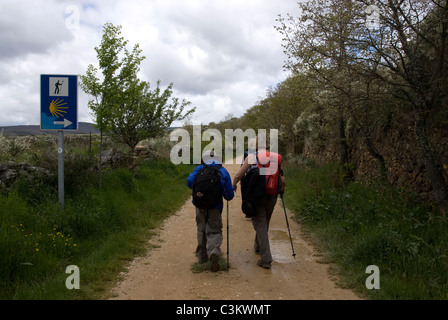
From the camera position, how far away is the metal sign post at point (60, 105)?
620cm

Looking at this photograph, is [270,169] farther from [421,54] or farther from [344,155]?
[344,155]

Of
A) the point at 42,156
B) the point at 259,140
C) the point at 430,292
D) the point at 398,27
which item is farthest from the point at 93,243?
the point at 398,27

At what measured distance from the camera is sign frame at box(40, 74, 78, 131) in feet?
20.4

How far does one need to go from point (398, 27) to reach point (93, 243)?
6.50 m

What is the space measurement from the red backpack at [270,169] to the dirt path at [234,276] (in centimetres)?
122

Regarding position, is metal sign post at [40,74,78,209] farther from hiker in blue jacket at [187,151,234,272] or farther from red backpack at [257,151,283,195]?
red backpack at [257,151,283,195]

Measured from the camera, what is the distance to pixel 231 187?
5293 mm

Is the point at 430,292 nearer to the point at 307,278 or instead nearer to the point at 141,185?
the point at 307,278

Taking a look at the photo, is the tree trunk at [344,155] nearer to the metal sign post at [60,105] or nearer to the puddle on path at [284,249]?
the puddle on path at [284,249]

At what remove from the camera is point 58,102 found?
247 inches

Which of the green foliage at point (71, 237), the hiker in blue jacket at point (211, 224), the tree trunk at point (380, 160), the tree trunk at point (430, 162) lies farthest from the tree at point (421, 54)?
the green foliage at point (71, 237)

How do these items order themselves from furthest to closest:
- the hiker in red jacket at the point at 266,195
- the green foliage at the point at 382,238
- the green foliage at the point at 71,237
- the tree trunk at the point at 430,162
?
the tree trunk at the point at 430,162
the hiker in red jacket at the point at 266,195
the green foliage at the point at 71,237
the green foliage at the point at 382,238

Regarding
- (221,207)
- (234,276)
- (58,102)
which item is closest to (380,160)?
(221,207)

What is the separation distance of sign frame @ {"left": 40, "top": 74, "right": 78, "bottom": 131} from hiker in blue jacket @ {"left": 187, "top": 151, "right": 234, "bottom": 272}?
8.86 feet
